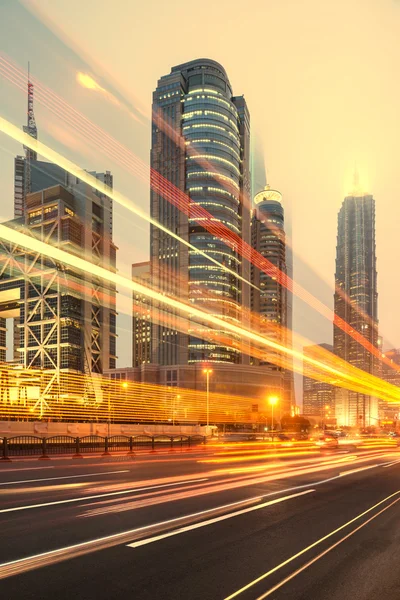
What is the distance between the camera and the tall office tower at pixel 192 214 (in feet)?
590

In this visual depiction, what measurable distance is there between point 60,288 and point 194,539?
147 m

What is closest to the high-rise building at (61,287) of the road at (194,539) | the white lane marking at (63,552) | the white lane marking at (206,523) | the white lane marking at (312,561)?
the road at (194,539)

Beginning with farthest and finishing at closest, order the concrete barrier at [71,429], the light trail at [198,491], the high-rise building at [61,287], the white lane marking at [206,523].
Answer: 1. the high-rise building at [61,287]
2. the concrete barrier at [71,429]
3. the light trail at [198,491]
4. the white lane marking at [206,523]

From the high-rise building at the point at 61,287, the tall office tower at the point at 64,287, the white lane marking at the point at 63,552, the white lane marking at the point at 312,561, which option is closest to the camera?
the white lane marking at the point at 312,561

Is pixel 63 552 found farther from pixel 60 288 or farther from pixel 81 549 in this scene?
pixel 60 288

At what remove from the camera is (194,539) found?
9.42 meters

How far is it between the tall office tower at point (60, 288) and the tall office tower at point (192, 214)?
86.2ft

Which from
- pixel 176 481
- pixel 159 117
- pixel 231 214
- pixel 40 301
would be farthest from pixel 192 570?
pixel 159 117

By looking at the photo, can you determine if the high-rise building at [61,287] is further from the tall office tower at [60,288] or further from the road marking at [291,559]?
the road marking at [291,559]

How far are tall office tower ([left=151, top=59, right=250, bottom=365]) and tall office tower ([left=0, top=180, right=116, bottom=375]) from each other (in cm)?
2629

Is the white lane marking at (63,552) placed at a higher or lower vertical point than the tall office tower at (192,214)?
lower

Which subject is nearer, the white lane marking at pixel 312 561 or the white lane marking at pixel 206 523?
the white lane marking at pixel 312 561

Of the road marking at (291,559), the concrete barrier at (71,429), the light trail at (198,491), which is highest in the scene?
the road marking at (291,559)

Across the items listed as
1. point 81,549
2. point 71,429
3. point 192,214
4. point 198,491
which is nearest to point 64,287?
point 192,214
